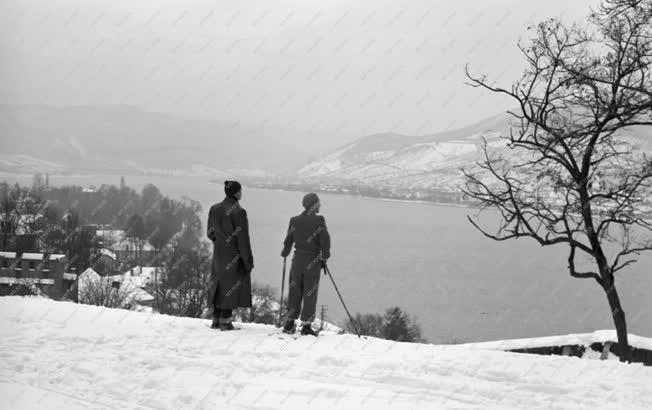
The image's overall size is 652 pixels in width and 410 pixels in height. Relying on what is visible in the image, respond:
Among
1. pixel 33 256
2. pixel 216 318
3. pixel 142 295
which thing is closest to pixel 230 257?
pixel 216 318

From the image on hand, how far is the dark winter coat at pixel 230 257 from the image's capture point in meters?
8.60

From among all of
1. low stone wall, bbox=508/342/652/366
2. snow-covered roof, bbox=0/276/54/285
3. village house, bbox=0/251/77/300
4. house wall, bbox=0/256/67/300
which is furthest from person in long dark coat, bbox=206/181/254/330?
house wall, bbox=0/256/67/300

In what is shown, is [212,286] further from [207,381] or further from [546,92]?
[546,92]

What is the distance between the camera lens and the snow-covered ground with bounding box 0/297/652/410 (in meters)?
5.68

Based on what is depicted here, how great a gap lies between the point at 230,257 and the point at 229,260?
0.17 ft

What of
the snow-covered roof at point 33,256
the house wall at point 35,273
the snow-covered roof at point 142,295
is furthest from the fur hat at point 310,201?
the snow-covered roof at point 33,256

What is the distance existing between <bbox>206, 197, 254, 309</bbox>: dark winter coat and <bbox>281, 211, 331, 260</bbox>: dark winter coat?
634 mm

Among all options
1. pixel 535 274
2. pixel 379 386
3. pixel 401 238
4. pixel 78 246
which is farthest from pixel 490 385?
pixel 401 238

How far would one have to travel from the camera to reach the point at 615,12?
10.7 m

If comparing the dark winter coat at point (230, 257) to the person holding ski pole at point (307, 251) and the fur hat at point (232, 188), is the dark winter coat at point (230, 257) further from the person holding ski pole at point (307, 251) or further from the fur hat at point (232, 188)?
the person holding ski pole at point (307, 251)

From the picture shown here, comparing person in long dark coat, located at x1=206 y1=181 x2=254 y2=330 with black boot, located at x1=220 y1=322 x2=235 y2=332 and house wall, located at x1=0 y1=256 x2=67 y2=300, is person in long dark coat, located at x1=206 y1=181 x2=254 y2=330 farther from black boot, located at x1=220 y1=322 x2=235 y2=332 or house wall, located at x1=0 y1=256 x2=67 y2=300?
house wall, located at x1=0 y1=256 x2=67 y2=300

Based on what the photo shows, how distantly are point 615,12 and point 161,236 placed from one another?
73.2 m

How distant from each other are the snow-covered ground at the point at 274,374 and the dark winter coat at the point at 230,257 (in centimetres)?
64

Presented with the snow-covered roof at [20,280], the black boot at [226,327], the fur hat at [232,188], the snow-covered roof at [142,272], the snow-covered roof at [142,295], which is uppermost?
the fur hat at [232,188]
